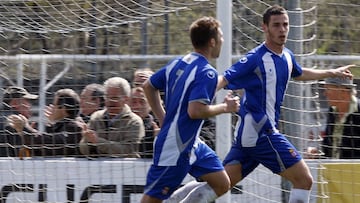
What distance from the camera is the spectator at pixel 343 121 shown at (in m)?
9.52

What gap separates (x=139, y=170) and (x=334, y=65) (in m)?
2.07

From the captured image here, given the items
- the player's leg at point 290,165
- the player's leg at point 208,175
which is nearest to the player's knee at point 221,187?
the player's leg at point 208,175

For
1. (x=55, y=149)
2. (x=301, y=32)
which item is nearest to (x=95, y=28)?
(x=55, y=149)

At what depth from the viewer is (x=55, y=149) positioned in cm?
1017

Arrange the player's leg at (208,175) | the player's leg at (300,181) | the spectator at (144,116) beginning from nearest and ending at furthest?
the player's leg at (208,175) → the player's leg at (300,181) → the spectator at (144,116)

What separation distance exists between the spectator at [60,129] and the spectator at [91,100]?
0.07 meters

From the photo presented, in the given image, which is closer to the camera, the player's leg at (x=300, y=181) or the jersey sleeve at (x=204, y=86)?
the jersey sleeve at (x=204, y=86)

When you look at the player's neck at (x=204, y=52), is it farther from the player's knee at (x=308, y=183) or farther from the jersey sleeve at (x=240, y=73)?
the player's knee at (x=308, y=183)

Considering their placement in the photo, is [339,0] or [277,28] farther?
[339,0]

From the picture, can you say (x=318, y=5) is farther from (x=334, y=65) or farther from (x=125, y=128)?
(x=125, y=128)

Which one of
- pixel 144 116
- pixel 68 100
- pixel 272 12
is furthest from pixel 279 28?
pixel 68 100

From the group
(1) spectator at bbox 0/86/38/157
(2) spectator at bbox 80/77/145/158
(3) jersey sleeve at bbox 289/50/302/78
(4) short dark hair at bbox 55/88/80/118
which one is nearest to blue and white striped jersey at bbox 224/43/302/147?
(3) jersey sleeve at bbox 289/50/302/78

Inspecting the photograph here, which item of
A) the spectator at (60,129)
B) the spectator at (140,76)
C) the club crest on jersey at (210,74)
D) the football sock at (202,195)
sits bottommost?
the football sock at (202,195)

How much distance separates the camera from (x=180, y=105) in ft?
26.2
